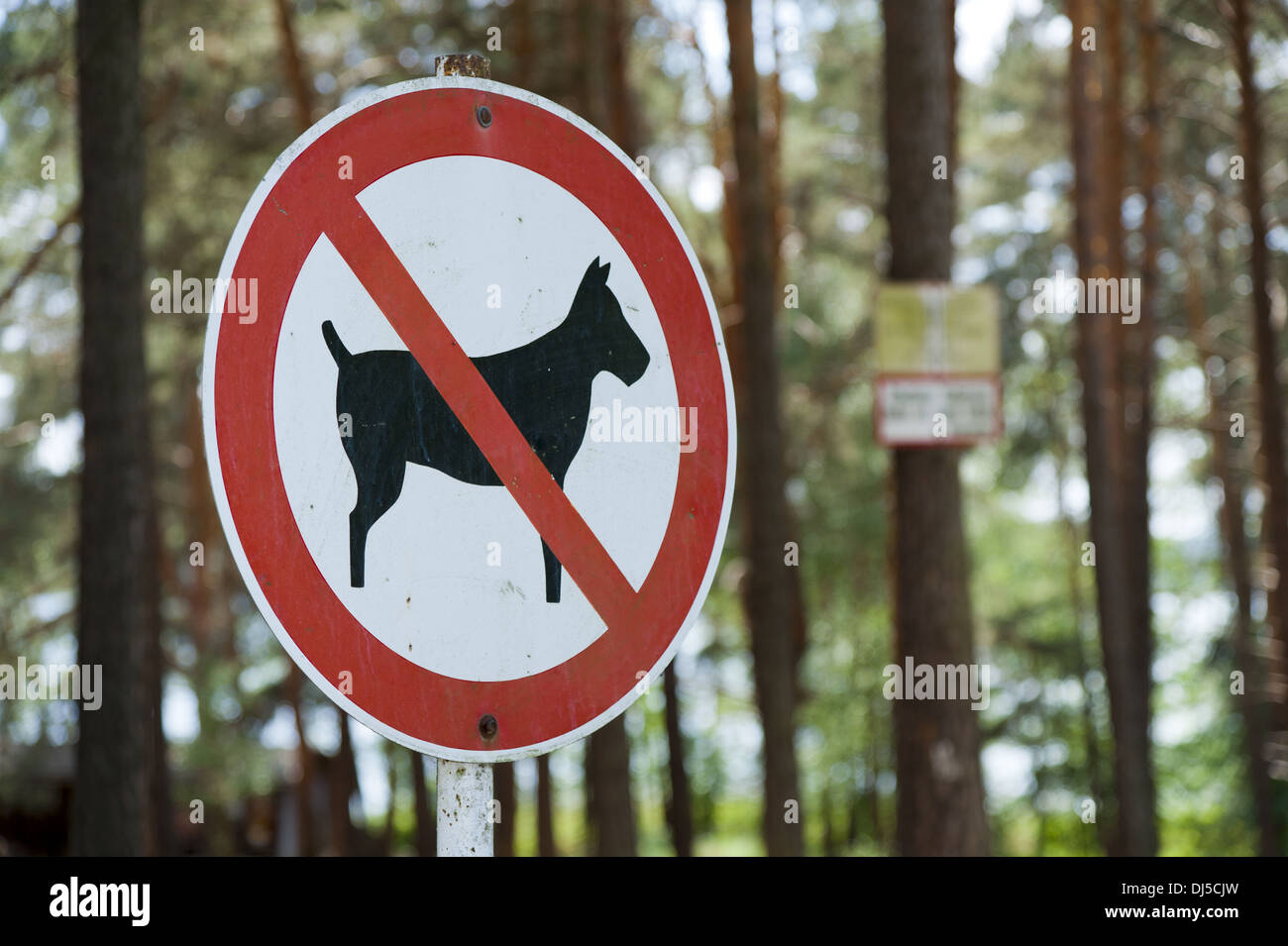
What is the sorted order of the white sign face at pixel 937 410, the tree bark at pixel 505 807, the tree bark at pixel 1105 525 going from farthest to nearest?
the tree bark at pixel 505 807
the tree bark at pixel 1105 525
the white sign face at pixel 937 410

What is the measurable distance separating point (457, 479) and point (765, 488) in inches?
415

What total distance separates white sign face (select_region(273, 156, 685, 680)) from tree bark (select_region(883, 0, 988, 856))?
5142 mm

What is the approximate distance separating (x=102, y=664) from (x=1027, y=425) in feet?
67.2

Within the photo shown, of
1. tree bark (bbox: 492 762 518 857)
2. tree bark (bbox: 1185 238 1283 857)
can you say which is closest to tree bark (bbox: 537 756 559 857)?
tree bark (bbox: 492 762 518 857)

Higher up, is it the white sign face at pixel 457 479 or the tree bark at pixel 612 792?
the white sign face at pixel 457 479

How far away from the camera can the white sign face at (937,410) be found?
6.09 meters

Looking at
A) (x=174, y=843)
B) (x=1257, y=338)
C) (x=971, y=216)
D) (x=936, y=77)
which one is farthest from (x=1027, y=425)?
(x=936, y=77)

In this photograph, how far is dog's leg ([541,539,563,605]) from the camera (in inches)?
77.3

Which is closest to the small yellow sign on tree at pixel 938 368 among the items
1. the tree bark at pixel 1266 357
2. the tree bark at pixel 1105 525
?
the tree bark at pixel 1105 525

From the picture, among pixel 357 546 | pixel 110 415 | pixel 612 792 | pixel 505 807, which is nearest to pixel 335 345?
pixel 357 546

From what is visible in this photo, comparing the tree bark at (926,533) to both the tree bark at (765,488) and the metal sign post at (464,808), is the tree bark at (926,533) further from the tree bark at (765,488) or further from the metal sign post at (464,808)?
the metal sign post at (464,808)

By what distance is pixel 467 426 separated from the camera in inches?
77.2

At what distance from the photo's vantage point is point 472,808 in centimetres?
193
